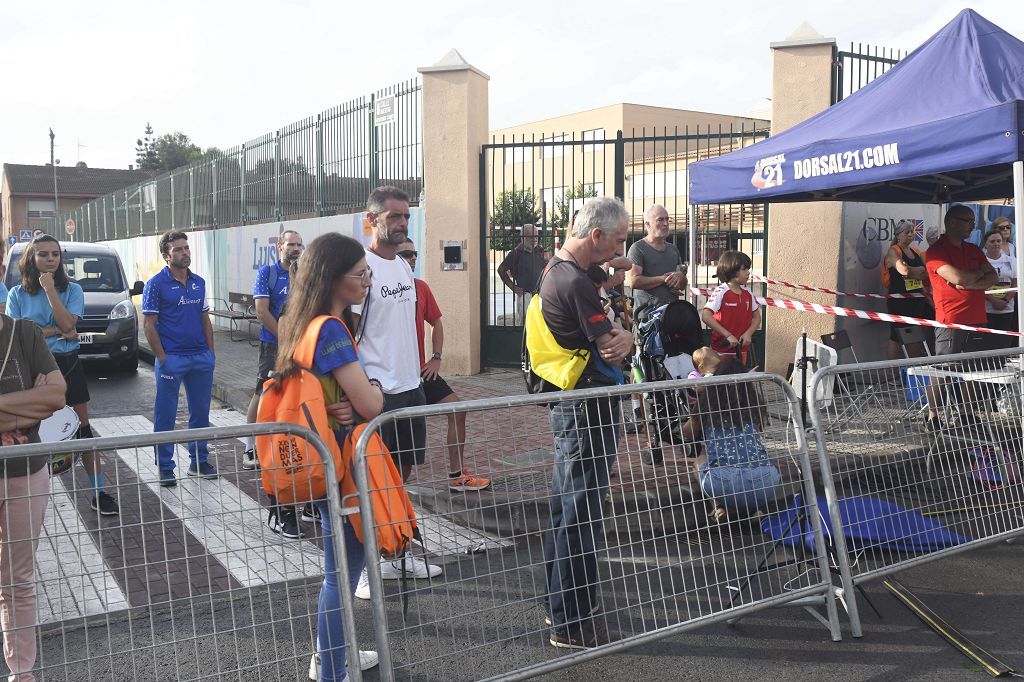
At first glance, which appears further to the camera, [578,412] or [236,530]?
[578,412]

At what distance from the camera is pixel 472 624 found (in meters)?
3.19

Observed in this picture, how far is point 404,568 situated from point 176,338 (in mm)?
4000

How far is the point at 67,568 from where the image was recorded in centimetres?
265

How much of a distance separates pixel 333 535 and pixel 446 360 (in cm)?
866

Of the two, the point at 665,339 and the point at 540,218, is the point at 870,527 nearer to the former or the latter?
the point at 665,339

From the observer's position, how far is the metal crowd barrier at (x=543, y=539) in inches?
125

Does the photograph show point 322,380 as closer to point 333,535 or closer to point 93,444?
point 333,535

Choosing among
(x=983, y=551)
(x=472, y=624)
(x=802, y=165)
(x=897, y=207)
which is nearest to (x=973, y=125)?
(x=802, y=165)

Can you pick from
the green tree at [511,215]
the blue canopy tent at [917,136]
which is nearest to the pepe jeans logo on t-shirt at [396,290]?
the blue canopy tent at [917,136]

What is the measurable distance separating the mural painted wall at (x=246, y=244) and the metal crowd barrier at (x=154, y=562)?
29.4 ft

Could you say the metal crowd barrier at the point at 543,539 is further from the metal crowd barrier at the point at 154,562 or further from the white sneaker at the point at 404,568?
the metal crowd barrier at the point at 154,562

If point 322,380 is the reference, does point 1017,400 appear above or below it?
below

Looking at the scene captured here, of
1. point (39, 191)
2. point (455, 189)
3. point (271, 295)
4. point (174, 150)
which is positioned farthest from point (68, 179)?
point (271, 295)

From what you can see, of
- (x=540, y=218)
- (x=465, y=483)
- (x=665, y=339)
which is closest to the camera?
(x=465, y=483)
